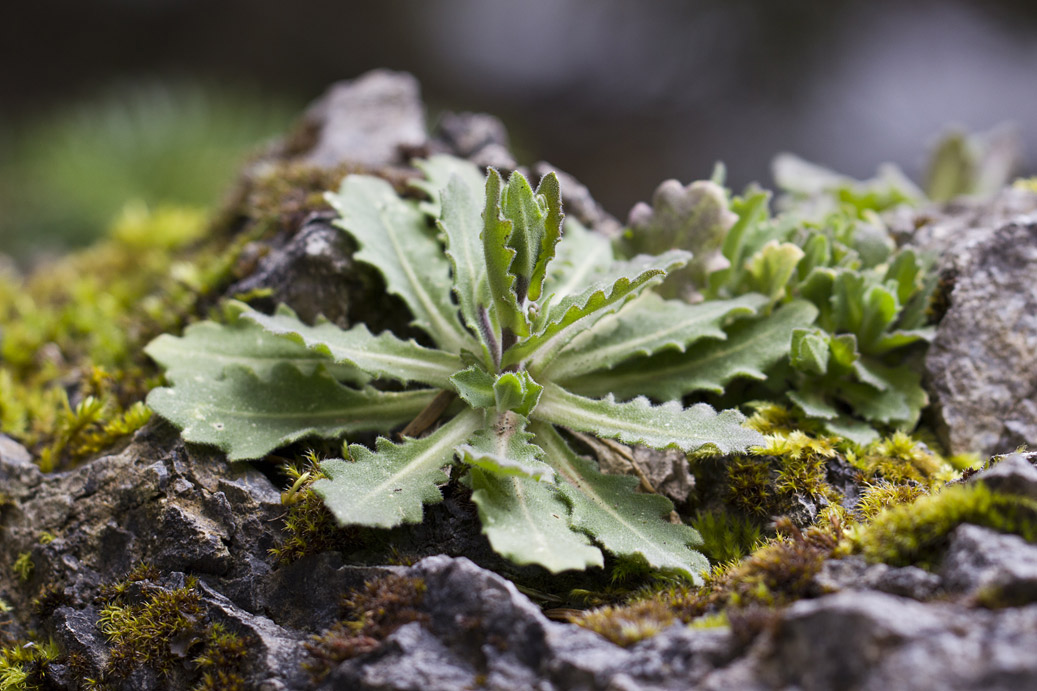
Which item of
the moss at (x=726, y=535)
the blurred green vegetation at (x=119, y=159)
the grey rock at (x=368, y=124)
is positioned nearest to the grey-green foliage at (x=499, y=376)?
the moss at (x=726, y=535)

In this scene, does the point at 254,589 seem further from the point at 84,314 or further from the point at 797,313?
the point at 84,314

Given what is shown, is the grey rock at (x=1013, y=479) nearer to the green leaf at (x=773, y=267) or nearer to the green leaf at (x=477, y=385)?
the green leaf at (x=773, y=267)

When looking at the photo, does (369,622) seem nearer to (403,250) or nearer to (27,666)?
(27,666)

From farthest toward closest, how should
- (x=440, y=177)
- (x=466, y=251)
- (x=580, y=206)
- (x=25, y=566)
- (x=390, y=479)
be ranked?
(x=580, y=206)
(x=440, y=177)
(x=466, y=251)
(x=25, y=566)
(x=390, y=479)

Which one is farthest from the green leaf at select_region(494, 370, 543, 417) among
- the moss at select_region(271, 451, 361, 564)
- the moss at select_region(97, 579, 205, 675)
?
the moss at select_region(97, 579, 205, 675)

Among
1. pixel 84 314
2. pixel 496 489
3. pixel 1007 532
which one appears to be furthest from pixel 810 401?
pixel 84 314

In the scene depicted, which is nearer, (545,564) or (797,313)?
(545,564)

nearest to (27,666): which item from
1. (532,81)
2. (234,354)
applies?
(234,354)
